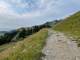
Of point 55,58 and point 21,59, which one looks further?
point 55,58

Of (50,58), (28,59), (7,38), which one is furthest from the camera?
(7,38)

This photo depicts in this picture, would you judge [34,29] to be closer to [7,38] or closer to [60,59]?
[7,38]

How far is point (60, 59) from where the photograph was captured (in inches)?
827

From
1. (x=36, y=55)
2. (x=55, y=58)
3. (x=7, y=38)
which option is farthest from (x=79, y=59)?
(x=7, y=38)

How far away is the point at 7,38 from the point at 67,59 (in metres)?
158

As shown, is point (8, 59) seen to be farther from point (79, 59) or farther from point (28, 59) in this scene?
point (79, 59)

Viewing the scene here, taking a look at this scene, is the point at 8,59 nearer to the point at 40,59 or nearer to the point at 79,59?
the point at 40,59

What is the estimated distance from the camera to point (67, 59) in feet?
68.7

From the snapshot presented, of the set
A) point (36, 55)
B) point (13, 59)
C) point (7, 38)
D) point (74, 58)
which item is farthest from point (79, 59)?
point (7, 38)

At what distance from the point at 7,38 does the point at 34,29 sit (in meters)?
19.1

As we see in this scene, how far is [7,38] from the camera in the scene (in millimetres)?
177125

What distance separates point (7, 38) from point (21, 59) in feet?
519

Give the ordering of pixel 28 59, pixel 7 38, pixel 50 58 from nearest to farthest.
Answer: pixel 28 59
pixel 50 58
pixel 7 38

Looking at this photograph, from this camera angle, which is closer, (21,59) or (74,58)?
(21,59)
